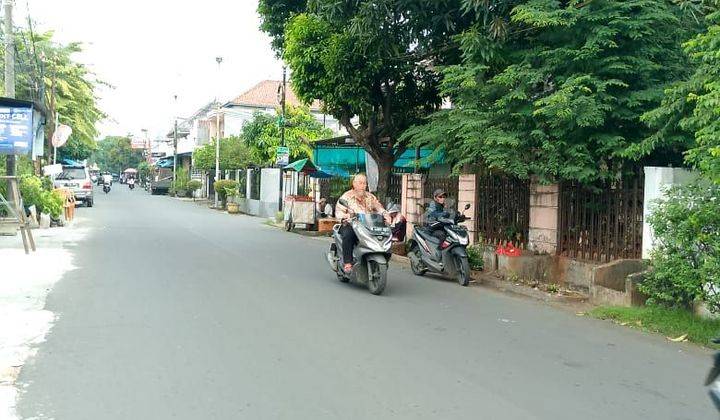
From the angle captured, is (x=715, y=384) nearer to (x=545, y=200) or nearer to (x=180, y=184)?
(x=545, y=200)

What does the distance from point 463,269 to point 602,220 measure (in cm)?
224

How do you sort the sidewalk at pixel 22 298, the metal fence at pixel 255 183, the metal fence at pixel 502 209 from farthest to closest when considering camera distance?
the metal fence at pixel 255 183 → the metal fence at pixel 502 209 → the sidewalk at pixel 22 298

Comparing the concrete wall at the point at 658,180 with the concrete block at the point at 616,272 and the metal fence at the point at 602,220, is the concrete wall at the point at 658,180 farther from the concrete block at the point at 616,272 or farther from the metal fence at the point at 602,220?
the metal fence at the point at 602,220

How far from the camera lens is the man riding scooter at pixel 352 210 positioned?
32.7ft

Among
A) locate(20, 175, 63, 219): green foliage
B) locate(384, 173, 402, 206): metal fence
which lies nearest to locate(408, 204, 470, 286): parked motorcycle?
locate(384, 173, 402, 206): metal fence

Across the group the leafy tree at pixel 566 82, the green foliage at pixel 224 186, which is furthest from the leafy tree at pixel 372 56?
the green foliage at pixel 224 186

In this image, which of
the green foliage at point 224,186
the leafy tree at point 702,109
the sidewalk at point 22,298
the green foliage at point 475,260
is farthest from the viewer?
the green foliage at point 224,186

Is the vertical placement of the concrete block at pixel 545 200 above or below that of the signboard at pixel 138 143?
below

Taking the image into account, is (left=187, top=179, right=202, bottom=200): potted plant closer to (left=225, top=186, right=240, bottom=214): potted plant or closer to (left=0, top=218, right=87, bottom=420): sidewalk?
(left=225, top=186, right=240, bottom=214): potted plant

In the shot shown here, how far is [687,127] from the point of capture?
760cm

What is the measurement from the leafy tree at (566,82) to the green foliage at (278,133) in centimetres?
2359

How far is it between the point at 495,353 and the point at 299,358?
71.6 inches

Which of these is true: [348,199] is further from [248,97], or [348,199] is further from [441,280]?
[248,97]

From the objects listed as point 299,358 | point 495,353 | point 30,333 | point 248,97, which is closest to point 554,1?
point 495,353
